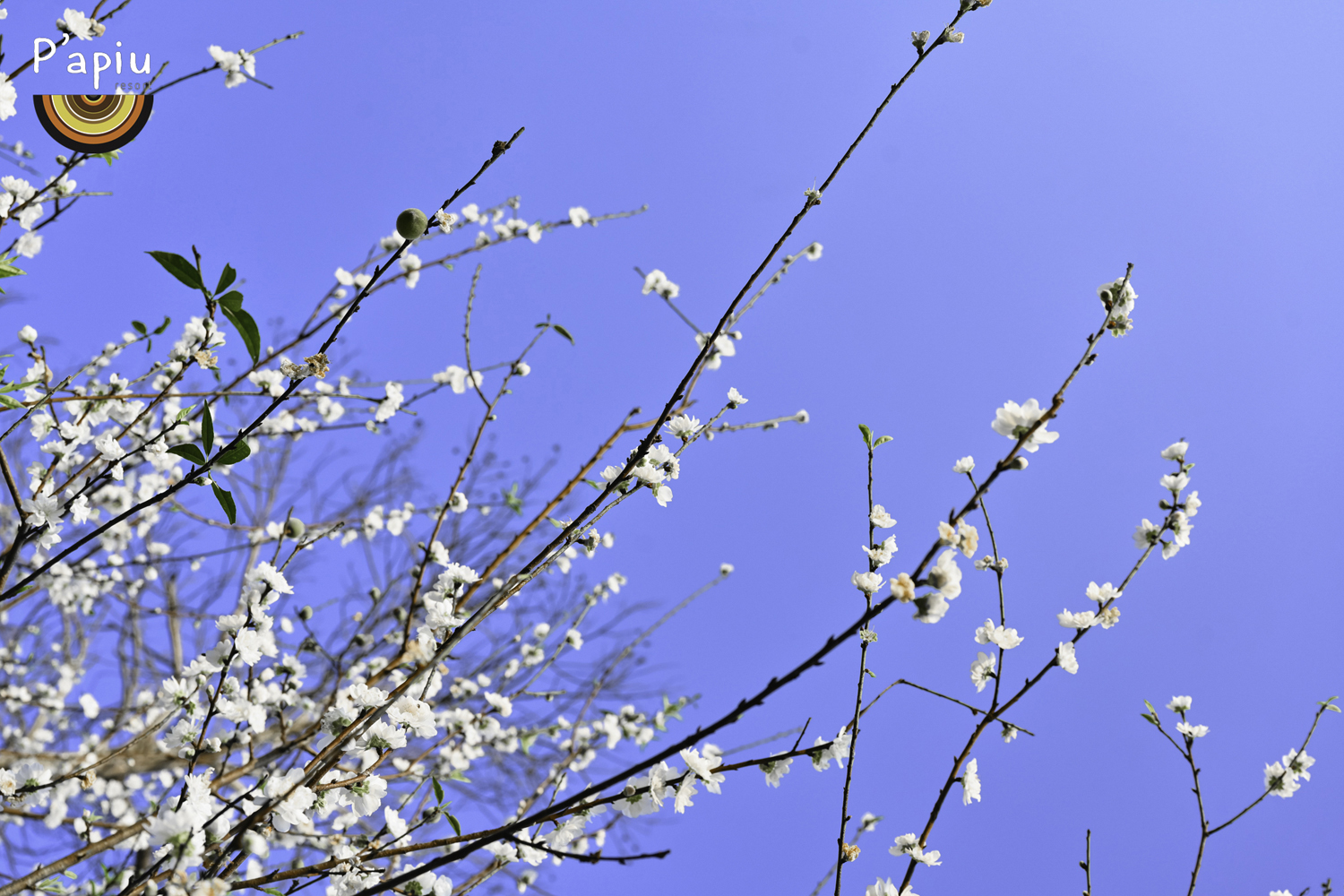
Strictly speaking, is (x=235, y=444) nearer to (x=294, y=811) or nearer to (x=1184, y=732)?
(x=294, y=811)

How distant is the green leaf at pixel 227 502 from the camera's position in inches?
55.3

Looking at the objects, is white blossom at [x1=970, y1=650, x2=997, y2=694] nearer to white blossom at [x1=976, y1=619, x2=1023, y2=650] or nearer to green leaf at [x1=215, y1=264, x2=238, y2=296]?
white blossom at [x1=976, y1=619, x2=1023, y2=650]

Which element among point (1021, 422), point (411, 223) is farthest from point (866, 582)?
point (411, 223)

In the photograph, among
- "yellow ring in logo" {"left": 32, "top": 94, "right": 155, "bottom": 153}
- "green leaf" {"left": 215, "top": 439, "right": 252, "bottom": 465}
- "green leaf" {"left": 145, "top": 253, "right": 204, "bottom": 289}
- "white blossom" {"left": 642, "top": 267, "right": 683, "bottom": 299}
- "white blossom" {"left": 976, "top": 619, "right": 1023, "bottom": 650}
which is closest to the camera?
"green leaf" {"left": 145, "top": 253, "right": 204, "bottom": 289}

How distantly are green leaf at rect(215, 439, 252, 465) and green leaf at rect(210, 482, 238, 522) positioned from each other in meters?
0.08

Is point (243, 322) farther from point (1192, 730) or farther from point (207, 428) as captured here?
point (1192, 730)

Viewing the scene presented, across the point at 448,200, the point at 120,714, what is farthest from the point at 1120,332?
the point at 120,714

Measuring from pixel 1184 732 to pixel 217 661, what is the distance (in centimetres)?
273

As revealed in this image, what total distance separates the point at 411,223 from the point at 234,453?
1.82 feet

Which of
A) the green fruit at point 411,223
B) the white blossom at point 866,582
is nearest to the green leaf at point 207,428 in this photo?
the green fruit at point 411,223

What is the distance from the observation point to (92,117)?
219cm

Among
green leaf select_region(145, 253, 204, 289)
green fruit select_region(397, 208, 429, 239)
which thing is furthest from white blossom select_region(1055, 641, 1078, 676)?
green leaf select_region(145, 253, 204, 289)

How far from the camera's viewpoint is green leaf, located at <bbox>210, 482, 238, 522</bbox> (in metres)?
1.41

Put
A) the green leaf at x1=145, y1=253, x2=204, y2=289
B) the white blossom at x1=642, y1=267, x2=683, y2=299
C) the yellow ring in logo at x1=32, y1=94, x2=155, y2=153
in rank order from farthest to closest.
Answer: the white blossom at x1=642, y1=267, x2=683, y2=299 → the yellow ring in logo at x1=32, y1=94, x2=155, y2=153 → the green leaf at x1=145, y1=253, x2=204, y2=289
